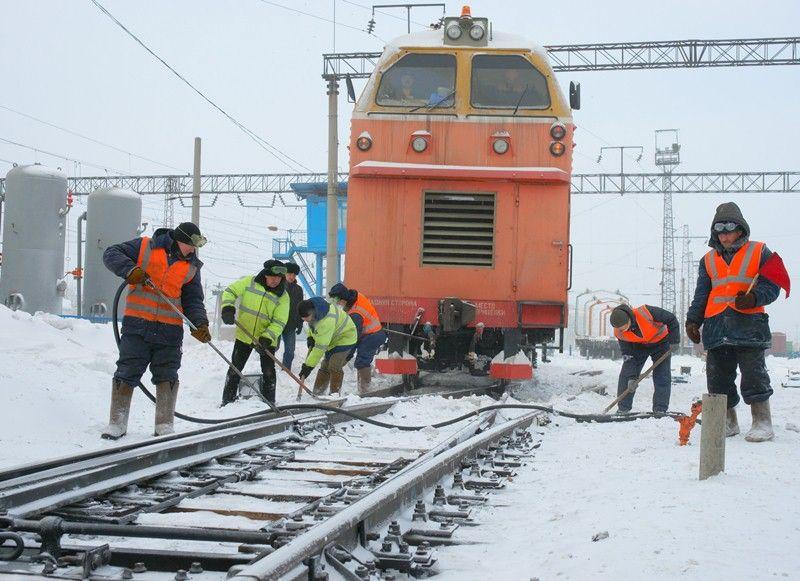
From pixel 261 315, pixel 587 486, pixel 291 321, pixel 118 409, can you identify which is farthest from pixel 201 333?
pixel 291 321

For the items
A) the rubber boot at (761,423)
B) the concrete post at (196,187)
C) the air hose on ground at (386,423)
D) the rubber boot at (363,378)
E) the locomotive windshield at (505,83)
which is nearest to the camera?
the rubber boot at (761,423)

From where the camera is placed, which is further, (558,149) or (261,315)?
(558,149)

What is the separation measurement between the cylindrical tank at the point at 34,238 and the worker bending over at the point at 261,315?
44.6 ft

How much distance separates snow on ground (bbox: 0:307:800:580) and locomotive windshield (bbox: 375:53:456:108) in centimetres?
360

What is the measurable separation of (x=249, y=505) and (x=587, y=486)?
5.89ft

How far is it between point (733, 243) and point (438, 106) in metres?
4.98

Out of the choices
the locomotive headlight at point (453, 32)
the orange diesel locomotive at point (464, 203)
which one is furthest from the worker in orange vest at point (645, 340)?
the locomotive headlight at point (453, 32)

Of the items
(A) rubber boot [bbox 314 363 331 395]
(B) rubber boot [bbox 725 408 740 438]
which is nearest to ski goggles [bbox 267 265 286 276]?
(A) rubber boot [bbox 314 363 331 395]

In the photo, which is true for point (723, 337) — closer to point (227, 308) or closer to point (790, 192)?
point (227, 308)

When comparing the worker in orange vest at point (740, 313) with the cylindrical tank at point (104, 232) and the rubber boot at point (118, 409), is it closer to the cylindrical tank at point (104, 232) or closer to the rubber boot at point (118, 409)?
the rubber boot at point (118, 409)

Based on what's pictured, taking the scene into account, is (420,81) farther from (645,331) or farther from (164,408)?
(164,408)

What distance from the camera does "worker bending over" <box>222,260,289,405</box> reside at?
30.0 feet

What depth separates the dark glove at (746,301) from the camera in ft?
21.2

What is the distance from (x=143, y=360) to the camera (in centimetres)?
673
